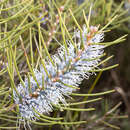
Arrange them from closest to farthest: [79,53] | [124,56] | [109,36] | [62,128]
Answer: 1. [79,53]
2. [109,36]
3. [62,128]
4. [124,56]

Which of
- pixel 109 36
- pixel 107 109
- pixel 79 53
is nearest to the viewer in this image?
pixel 79 53

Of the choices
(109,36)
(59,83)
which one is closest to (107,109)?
(109,36)

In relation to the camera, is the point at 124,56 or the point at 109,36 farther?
the point at 124,56

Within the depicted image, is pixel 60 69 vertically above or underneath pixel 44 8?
underneath

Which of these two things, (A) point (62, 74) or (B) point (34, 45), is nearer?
(A) point (62, 74)

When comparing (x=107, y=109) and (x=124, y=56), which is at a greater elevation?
(x=124, y=56)

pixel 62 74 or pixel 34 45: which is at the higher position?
pixel 34 45

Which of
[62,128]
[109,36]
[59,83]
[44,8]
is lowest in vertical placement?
[62,128]

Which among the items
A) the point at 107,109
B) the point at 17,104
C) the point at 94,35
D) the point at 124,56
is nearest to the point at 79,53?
the point at 94,35

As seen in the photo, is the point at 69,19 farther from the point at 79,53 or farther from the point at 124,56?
the point at 124,56

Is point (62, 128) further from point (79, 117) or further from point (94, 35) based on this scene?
point (94, 35)
